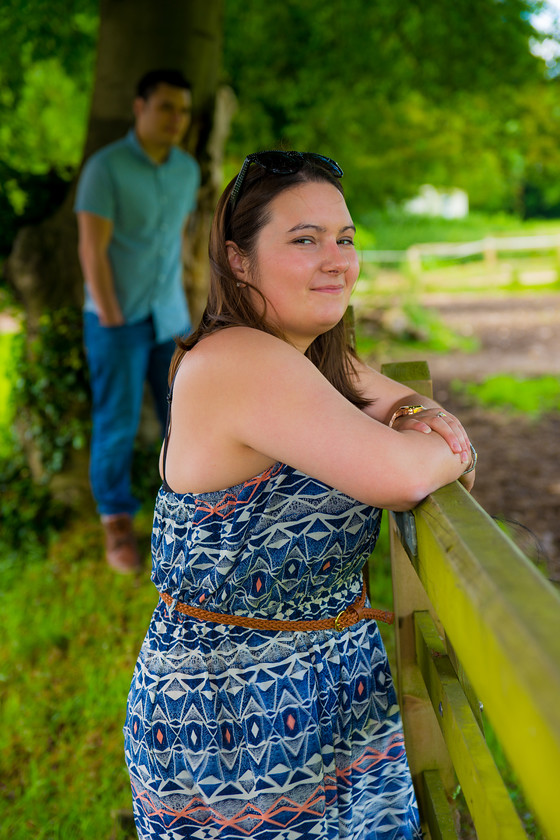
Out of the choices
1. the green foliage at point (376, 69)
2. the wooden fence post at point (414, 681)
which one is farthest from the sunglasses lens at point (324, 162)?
the green foliage at point (376, 69)

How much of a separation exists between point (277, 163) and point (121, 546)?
325 cm

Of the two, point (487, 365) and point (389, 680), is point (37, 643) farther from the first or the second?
point (487, 365)

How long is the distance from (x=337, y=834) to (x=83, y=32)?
22.9 ft

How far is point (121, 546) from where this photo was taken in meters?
4.50

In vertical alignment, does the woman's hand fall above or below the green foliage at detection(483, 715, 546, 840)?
above

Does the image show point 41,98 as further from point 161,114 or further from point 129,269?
point 129,269

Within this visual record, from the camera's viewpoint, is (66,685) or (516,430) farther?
(516,430)

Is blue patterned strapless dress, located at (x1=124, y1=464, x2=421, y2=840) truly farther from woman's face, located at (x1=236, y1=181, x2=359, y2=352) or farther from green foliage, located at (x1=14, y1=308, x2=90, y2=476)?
green foliage, located at (x1=14, y1=308, x2=90, y2=476)

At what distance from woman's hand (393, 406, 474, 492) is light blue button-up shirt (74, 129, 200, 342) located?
2.66 metres

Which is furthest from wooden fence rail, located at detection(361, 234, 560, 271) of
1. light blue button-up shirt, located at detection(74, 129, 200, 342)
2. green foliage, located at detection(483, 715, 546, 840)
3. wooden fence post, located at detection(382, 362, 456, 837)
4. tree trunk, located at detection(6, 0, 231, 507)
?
wooden fence post, located at detection(382, 362, 456, 837)

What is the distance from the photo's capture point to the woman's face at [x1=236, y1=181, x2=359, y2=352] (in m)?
1.56

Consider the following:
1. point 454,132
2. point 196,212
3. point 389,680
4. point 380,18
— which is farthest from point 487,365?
point 389,680

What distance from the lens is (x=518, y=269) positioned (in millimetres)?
20109

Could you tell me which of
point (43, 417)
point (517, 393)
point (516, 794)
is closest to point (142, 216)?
point (43, 417)
